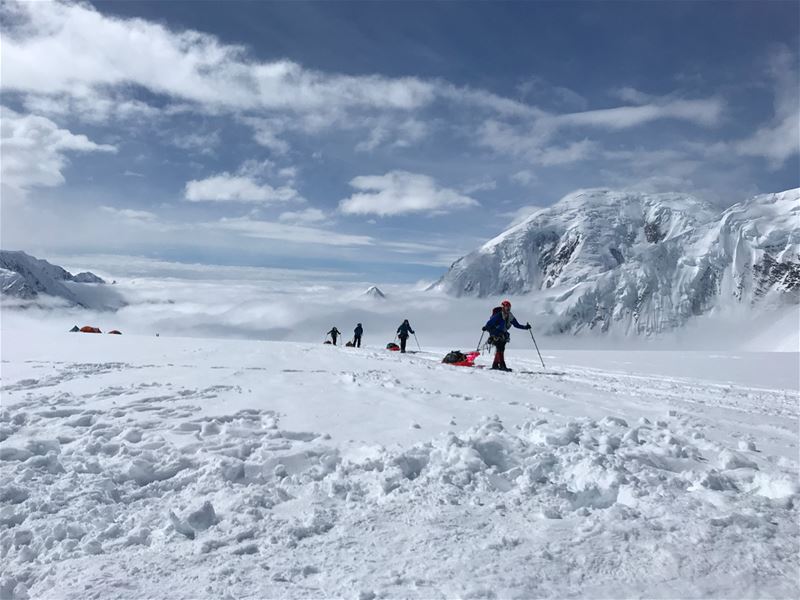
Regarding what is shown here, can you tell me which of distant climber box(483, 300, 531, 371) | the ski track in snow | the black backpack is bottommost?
the black backpack

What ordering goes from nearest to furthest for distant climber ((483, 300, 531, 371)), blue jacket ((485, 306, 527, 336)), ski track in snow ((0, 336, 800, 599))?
ski track in snow ((0, 336, 800, 599)) → distant climber ((483, 300, 531, 371)) → blue jacket ((485, 306, 527, 336))

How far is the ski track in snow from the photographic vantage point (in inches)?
148

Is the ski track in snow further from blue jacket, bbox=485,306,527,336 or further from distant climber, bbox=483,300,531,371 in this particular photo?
blue jacket, bbox=485,306,527,336

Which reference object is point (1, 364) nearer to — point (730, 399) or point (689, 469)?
point (689, 469)

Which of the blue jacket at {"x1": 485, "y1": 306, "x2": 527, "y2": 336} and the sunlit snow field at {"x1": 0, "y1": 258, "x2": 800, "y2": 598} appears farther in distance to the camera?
the blue jacket at {"x1": 485, "y1": 306, "x2": 527, "y2": 336}

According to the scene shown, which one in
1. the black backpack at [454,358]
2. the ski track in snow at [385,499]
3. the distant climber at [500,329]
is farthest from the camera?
the black backpack at [454,358]

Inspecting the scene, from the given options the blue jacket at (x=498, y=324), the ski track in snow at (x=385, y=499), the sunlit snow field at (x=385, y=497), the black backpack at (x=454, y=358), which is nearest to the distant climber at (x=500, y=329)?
the blue jacket at (x=498, y=324)

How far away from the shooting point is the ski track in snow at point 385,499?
3760 millimetres

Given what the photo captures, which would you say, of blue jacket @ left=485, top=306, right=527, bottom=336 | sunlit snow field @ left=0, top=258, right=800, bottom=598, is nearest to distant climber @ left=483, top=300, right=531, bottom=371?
blue jacket @ left=485, top=306, right=527, bottom=336

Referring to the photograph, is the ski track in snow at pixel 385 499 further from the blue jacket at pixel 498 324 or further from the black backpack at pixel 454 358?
the black backpack at pixel 454 358

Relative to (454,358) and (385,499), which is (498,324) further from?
(385,499)

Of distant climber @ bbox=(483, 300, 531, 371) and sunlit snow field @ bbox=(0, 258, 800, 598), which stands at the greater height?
distant climber @ bbox=(483, 300, 531, 371)

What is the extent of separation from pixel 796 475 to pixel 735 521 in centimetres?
205

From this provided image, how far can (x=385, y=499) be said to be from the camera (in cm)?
496
